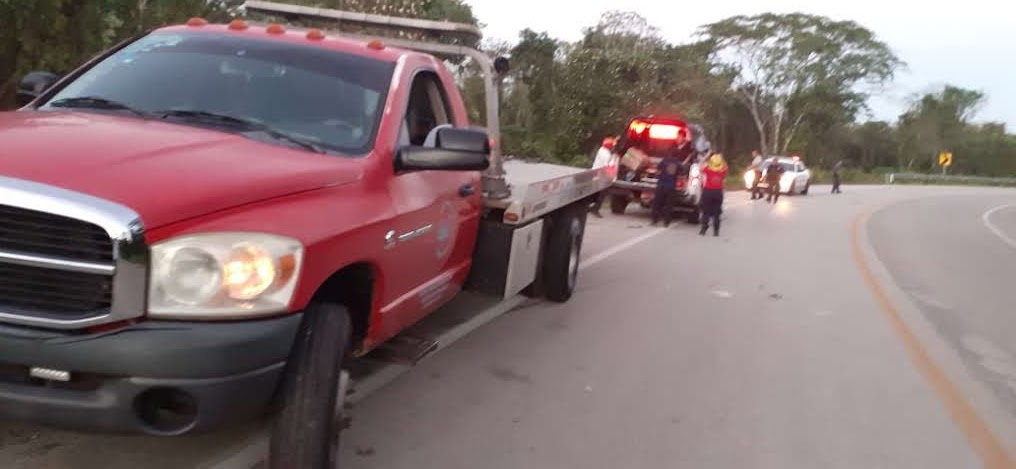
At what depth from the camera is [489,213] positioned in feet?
23.3

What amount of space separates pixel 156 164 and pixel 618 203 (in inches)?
699

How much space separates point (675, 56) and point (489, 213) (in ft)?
121

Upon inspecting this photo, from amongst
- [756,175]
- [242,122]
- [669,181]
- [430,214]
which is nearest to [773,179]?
[756,175]

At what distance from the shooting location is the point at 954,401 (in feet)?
23.1

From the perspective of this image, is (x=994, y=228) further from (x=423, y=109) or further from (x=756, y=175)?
(x=423, y=109)

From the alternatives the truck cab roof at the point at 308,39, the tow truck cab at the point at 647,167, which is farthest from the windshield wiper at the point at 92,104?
the tow truck cab at the point at 647,167

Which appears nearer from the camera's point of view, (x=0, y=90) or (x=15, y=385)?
(x=15, y=385)

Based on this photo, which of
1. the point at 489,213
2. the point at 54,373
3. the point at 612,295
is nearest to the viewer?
the point at 54,373

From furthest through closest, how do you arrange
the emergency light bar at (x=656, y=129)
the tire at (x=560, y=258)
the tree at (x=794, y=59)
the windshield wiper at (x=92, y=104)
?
the tree at (x=794, y=59) < the emergency light bar at (x=656, y=129) < the tire at (x=560, y=258) < the windshield wiper at (x=92, y=104)

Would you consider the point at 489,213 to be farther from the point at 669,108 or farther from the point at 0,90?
the point at 669,108

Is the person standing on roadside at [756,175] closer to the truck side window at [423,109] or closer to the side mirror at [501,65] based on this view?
the side mirror at [501,65]

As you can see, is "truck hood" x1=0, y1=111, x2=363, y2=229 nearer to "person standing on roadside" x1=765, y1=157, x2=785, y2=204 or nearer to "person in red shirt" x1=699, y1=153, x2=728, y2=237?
"person in red shirt" x1=699, y1=153, x2=728, y2=237

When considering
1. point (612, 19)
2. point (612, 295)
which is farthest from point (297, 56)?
point (612, 19)

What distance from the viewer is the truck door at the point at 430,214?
205 inches
